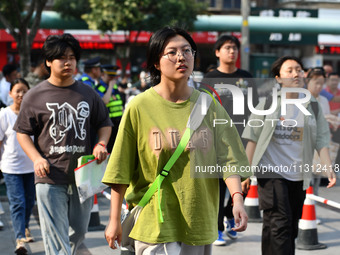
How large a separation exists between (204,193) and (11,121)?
3.49 meters

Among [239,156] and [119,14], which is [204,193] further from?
[119,14]

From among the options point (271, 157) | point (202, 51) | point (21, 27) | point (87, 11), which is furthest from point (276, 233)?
point (202, 51)

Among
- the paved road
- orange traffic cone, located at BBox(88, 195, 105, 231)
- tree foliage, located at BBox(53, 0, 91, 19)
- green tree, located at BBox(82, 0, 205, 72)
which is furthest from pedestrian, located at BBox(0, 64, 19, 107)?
tree foliage, located at BBox(53, 0, 91, 19)

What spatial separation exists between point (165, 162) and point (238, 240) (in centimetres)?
366

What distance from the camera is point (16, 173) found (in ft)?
19.4

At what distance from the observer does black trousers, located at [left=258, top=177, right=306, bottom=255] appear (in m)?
4.74

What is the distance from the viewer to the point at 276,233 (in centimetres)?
475

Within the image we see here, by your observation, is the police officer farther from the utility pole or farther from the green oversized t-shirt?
the utility pole

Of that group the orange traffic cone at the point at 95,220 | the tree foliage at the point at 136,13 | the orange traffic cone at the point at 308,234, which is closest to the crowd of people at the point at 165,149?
the orange traffic cone at the point at 308,234

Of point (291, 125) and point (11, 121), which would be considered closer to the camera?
point (291, 125)

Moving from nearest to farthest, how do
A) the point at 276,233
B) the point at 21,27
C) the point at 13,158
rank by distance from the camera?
the point at 276,233
the point at 13,158
the point at 21,27

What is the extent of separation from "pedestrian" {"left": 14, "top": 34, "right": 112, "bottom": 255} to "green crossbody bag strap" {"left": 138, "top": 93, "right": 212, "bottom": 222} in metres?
1.39

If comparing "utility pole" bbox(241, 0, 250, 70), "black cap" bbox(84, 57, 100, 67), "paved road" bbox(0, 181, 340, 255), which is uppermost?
"utility pole" bbox(241, 0, 250, 70)

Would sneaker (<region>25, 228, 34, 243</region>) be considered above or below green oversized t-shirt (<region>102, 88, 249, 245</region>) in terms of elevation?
below
